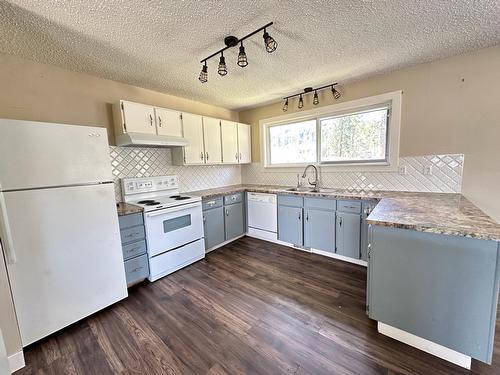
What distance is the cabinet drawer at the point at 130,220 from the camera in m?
2.16

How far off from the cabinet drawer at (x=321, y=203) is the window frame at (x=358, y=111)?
66 cm

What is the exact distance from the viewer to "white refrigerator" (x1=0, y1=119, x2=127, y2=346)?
1455 mm

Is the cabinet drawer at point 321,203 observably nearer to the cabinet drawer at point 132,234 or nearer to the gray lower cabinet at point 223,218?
the gray lower cabinet at point 223,218

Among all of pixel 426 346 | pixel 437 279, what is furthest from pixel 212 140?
pixel 426 346

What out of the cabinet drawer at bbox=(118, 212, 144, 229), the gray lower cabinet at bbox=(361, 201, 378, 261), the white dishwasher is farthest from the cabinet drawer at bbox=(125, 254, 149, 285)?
the gray lower cabinet at bbox=(361, 201, 378, 261)

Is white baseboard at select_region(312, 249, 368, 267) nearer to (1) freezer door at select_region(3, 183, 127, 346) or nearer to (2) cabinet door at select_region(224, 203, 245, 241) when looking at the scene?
(2) cabinet door at select_region(224, 203, 245, 241)

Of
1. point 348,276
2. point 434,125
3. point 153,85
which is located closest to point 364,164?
point 434,125

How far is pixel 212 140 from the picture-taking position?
11.1 ft

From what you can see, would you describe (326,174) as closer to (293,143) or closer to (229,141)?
(293,143)

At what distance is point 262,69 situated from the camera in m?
2.35

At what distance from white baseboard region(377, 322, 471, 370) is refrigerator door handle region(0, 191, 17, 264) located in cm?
267

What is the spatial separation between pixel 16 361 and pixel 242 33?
2.87m

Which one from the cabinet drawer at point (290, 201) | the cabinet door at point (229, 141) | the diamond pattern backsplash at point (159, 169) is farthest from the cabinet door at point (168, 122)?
the cabinet drawer at point (290, 201)

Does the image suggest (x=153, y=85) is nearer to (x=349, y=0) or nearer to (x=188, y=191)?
(x=188, y=191)
